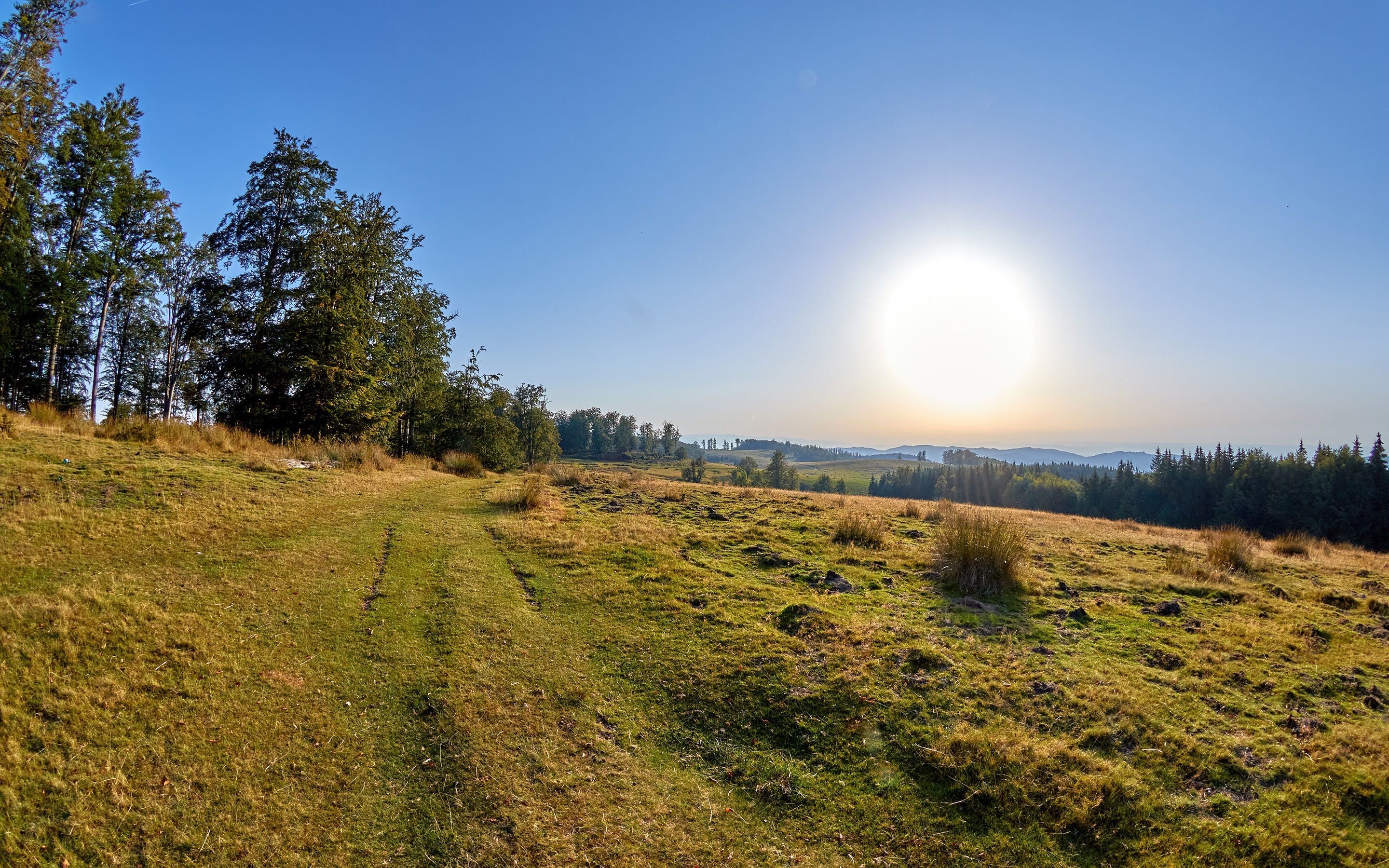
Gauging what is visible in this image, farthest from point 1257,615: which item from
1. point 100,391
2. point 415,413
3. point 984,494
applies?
point 984,494

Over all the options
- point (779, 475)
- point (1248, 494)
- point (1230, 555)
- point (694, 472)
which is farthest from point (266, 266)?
point (779, 475)

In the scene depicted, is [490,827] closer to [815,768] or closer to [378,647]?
[815,768]

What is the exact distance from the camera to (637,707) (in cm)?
558

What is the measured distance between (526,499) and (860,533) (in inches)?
396

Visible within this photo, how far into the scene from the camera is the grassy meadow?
3.79 meters

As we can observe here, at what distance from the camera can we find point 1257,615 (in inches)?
314

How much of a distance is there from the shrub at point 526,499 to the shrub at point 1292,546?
22963 millimetres

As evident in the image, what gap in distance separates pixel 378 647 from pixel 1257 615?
1303cm

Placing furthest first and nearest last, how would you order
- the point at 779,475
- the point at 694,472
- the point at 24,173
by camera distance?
the point at 779,475, the point at 694,472, the point at 24,173

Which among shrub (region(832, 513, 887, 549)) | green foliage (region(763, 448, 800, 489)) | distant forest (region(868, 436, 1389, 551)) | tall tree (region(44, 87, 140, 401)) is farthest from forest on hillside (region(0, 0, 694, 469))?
green foliage (region(763, 448, 800, 489))

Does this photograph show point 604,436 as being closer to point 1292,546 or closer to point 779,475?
point 779,475

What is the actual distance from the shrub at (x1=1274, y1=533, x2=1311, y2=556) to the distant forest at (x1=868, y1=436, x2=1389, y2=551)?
3225 cm

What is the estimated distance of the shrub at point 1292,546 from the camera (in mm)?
15578

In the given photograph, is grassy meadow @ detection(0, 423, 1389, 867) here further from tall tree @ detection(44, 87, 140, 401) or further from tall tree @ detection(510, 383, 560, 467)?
tall tree @ detection(510, 383, 560, 467)
